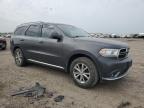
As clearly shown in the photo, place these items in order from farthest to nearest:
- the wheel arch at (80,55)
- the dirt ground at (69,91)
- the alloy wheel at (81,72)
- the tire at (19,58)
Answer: the tire at (19,58) → the alloy wheel at (81,72) → the wheel arch at (80,55) → the dirt ground at (69,91)

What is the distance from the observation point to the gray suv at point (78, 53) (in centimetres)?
401

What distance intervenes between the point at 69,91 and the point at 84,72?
0.62 meters

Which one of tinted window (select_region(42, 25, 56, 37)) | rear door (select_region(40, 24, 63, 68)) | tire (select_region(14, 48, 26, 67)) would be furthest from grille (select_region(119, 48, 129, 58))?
tire (select_region(14, 48, 26, 67))

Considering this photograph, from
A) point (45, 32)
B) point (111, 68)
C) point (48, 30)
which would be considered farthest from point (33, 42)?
point (111, 68)

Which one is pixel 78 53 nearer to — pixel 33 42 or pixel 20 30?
pixel 33 42

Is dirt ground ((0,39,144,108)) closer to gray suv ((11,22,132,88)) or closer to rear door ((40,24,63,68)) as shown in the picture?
gray suv ((11,22,132,88))

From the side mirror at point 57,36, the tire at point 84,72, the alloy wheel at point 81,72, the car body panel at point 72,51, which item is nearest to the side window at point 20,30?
the car body panel at point 72,51

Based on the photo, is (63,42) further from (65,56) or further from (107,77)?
(107,77)

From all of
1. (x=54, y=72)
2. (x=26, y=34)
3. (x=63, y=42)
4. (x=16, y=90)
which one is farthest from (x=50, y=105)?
(x=26, y=34)

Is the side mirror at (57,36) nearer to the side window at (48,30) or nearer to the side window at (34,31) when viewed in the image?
the side window at (48,30)

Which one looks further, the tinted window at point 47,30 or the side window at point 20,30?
the side window at point 20,30

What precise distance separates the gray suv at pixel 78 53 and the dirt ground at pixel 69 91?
1.24 ft

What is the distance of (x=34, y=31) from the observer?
589 cm

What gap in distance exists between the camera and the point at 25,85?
4609 millimetres
